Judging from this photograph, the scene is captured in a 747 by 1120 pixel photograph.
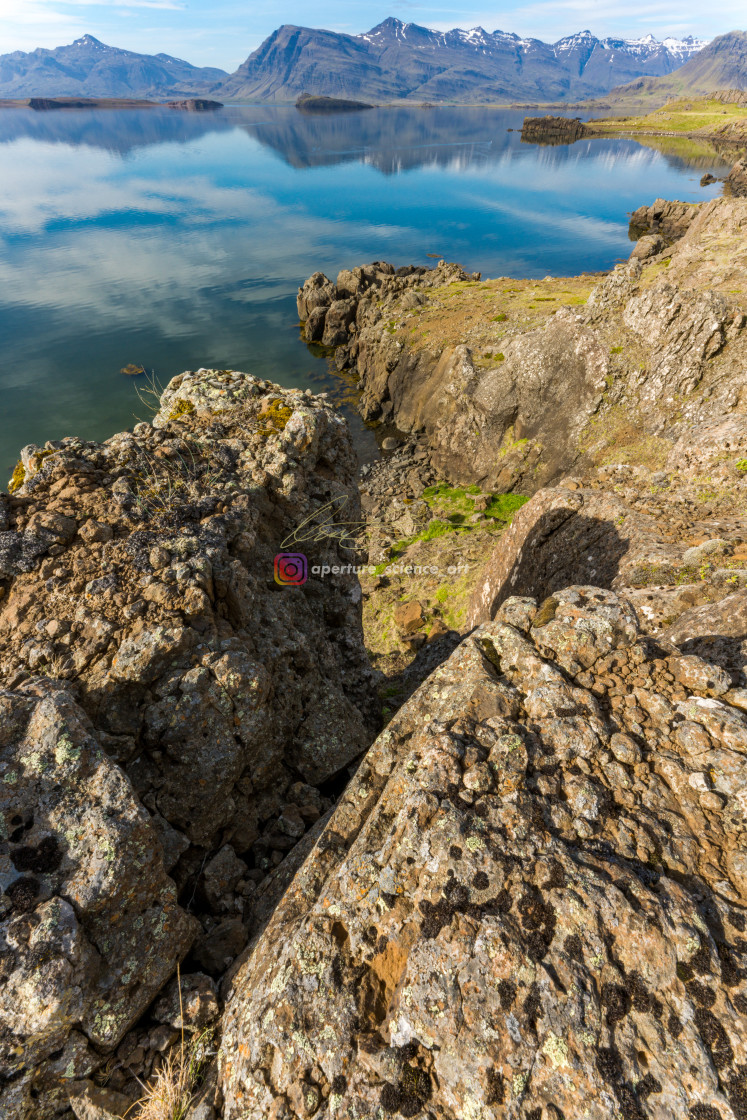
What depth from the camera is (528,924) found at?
458 centimetres

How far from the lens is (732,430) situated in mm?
17234

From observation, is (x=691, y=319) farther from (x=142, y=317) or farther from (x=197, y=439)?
(x=142, y=317)

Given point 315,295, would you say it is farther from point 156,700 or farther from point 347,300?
point 156,700

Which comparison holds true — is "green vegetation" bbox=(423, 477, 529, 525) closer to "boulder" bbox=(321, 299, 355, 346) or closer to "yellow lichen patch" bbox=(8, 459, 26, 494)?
"yellow lichen patch" bbox=(8, 459, 26, 494)

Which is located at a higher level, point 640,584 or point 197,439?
point 197,439

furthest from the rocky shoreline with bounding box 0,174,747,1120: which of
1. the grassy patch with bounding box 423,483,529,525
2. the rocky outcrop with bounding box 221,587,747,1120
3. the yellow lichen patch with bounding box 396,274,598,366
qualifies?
the yellow lichen patch with bounding box 396,274,598,366

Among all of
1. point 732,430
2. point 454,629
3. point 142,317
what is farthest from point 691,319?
point 142,317

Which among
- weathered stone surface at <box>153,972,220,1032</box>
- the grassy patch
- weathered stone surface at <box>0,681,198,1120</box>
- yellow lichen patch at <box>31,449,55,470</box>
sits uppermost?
yellow lichen patch at <box>31,449,55,470</box>

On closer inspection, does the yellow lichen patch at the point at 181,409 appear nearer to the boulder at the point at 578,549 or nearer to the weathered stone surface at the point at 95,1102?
the boulder at the point at 578,549

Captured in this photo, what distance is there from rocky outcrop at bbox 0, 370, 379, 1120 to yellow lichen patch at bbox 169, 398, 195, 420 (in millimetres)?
34

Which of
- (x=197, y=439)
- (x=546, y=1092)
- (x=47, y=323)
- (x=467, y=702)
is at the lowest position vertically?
(x=47, y=323)

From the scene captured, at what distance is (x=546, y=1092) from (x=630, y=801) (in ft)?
8.56

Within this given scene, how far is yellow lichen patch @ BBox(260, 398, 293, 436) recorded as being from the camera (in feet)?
37.9

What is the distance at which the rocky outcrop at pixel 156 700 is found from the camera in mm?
4965
